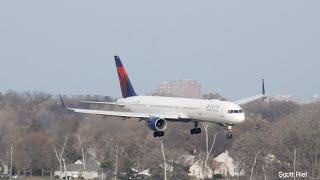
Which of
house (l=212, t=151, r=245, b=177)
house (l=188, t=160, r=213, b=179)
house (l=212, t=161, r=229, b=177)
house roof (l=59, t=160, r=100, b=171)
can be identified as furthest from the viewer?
house (l=212, t=151, r=245, b=177)

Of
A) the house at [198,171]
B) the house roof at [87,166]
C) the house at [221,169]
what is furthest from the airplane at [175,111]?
the house at [221,169]

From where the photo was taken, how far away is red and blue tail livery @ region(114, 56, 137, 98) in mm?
91431

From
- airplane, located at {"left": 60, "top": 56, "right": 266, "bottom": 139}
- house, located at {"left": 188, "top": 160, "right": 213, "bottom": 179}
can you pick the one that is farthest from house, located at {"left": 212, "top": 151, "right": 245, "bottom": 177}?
airplane, located at {"left": 60, "top": 56, "right": 266, "bottom": 139}

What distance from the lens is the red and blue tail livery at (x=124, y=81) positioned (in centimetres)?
9143

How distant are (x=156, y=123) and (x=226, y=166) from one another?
6249 cm

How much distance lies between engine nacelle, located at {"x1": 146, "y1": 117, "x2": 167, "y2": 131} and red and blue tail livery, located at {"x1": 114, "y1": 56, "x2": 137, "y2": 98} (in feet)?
33.1

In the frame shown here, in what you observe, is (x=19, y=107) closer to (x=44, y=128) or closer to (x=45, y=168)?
(x=44, y=128)

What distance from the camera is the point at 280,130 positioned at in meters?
130

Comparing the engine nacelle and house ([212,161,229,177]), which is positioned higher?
the engine nacelle

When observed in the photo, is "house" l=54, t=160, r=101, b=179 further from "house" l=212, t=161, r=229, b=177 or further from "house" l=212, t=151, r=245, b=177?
"house" l=212, t=151, r=245, b=177

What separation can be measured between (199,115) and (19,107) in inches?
674

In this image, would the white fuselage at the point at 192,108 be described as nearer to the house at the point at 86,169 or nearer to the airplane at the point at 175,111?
the airplane at the point at 175,111

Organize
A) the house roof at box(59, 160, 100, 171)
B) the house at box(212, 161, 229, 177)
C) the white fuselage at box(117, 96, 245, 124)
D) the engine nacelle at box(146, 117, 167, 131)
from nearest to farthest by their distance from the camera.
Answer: the white fuselage at box(117, 96, 245, 124)
the engine nacelle at box(146, 117, 167, 131)
the house roof at box(59, 160, 100, 171)
the house at box(212, 161, 229, 177)

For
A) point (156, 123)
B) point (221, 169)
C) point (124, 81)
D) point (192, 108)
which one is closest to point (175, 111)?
point (192, 108)
